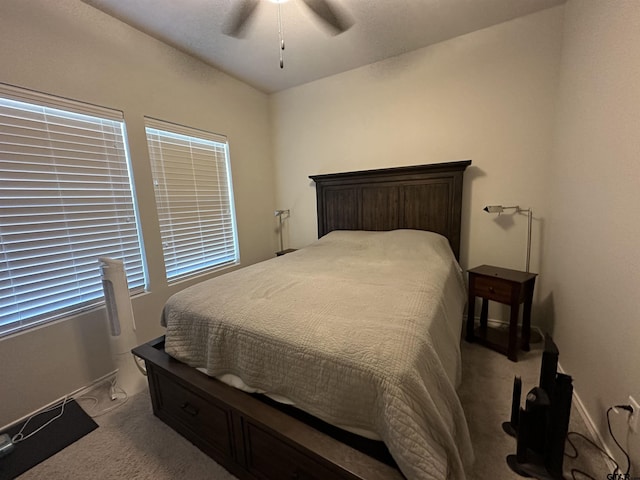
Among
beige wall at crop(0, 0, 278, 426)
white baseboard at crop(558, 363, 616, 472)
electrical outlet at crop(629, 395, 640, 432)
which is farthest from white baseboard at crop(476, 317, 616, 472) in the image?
beige wall at crop(0, 0, 278, 426)

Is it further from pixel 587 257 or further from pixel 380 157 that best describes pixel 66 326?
pixel 587 257

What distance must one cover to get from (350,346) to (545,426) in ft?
3.30

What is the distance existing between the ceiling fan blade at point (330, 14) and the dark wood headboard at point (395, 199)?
1.32 m

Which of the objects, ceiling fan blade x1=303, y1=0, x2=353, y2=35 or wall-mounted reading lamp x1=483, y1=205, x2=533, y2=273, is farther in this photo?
wall-mounted reading lamp x1=483, y1=205, x2=533, y2=273

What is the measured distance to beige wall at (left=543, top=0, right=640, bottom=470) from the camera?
114cm

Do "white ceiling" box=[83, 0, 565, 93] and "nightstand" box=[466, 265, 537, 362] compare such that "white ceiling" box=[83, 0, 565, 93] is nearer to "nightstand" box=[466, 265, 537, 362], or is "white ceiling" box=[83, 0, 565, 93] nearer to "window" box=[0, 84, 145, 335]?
"window" box=[0, 84, 145, 335]

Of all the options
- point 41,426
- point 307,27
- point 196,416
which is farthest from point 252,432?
point 307,27

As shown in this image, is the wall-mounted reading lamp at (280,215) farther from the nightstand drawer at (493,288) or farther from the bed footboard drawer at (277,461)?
the bed footboard drawer at (277,461)

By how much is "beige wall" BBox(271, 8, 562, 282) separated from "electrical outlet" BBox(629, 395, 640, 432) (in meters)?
1.47

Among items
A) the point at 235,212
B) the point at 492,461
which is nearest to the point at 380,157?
the point at 235,212

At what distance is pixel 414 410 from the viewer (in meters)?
0.84

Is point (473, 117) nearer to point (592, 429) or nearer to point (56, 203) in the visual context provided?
point (592, 429)

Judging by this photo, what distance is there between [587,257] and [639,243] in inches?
19.7

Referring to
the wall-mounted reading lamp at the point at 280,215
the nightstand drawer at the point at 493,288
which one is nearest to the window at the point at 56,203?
the wall-mounted reading lamp at the point at 280,215
